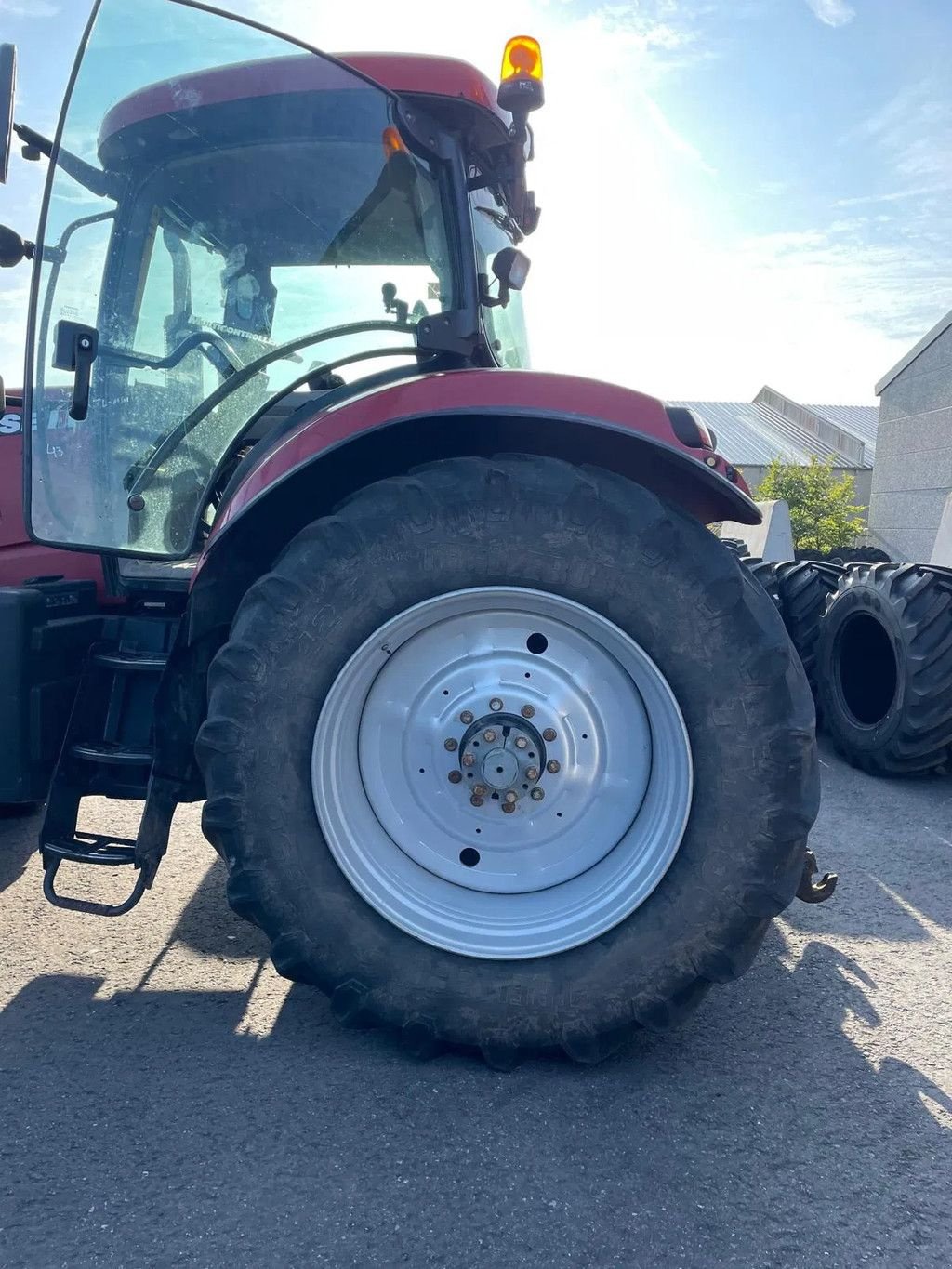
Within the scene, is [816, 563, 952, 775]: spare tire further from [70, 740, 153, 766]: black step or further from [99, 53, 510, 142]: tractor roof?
[70, 740, 153, 766]: black step

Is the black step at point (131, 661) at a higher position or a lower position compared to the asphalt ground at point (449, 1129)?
higher

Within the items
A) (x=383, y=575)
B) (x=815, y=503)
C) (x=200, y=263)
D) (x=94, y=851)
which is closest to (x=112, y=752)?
(x=94, y=851)

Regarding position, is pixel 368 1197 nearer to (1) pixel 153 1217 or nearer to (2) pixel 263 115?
(1) pixel 153 1217

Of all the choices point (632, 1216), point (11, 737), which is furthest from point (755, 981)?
point (11, 737)

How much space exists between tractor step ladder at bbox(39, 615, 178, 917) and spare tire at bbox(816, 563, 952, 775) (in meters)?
3.24

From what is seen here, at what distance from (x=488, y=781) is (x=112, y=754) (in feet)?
2.92

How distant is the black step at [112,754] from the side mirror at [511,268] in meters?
1.45

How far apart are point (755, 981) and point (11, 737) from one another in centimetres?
187

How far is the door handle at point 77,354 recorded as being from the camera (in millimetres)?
2301

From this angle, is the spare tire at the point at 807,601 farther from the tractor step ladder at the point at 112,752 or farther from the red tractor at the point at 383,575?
the tractor step ladder at the point at 112,752

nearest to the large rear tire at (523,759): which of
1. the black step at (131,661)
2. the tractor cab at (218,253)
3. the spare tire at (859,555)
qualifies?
the black step at (131,661)

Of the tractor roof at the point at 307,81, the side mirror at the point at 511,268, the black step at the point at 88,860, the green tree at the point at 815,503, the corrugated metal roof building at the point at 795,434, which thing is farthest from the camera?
the corrugated metal roof building at the point at 795,434

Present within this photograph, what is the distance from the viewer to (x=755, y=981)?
2.32 meters

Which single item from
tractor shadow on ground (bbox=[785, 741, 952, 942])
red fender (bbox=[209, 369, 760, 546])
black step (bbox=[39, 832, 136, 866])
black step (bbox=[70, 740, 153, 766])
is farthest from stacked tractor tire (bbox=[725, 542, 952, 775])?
black step (bbox=[39, 832, 136, 866])
